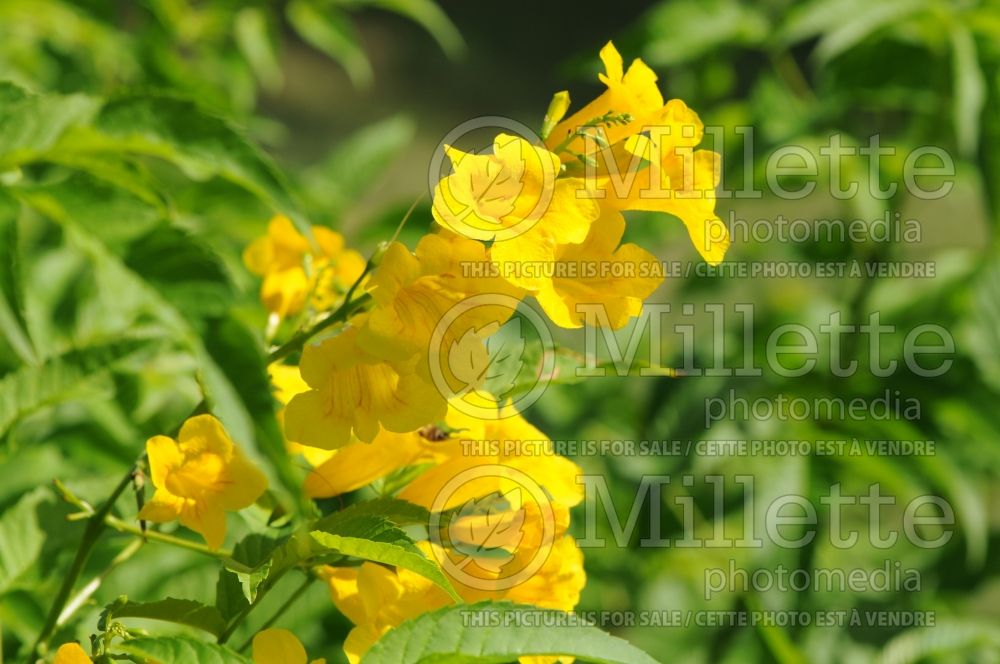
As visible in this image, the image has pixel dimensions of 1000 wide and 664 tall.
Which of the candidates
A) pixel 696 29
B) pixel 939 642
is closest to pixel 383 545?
pixel 939 642

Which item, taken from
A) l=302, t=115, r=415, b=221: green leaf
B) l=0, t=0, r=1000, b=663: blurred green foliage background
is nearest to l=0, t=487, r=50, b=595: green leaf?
l=0, t=0, r=1000, b=663: blurred green foliage background

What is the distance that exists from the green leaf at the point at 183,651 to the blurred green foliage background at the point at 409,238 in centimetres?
15

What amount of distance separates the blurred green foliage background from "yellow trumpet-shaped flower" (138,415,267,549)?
0.16ft

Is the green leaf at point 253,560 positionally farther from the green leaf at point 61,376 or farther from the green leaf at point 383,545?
the green leaf at point 61,376

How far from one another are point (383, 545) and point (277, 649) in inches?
4.9

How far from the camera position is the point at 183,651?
0.68 m

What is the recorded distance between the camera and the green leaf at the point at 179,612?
0.77m

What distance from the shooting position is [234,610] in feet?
2.62

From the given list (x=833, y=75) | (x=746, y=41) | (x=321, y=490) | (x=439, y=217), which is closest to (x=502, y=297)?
(x=439, y=217)

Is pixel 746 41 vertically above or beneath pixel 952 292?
above

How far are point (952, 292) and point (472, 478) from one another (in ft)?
4.22

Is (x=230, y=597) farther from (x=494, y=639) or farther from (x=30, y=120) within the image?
(x=30, y=120)

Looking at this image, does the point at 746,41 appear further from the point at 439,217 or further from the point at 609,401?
the point at 439,217
